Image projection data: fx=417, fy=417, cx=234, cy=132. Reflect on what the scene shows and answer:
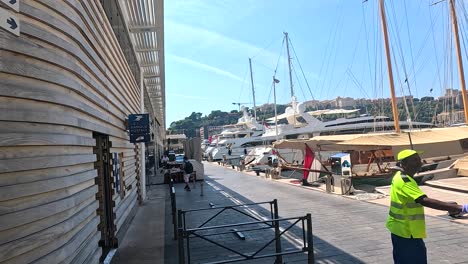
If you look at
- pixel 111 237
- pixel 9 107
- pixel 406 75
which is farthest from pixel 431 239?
pixel 406 75

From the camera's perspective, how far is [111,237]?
850 centimetres

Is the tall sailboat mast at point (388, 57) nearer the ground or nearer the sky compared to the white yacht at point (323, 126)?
nearer the sky

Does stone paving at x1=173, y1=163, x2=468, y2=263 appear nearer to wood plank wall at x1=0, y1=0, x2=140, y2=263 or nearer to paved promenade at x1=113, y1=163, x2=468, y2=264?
paved promenade at x1=113, y1=163, x2=468, y2=264

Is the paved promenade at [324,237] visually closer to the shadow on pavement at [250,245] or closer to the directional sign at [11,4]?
the shadow on pavement at [250,245]

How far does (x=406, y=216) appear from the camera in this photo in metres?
4.28

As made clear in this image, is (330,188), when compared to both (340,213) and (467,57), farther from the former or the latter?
(467,57)

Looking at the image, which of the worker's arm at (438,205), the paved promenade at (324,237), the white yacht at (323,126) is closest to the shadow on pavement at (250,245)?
the paved promenade at (324,237)

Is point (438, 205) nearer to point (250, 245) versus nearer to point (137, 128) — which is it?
point (250, 245)

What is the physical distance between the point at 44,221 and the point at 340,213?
367 inches

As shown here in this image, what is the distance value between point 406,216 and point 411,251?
1.15 ft

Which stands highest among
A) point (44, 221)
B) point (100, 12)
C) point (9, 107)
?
point (100, 12)

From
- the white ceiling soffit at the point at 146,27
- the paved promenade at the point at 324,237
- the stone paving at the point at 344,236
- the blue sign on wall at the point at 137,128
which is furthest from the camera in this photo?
the white ceiling soffit at the point at 146,27

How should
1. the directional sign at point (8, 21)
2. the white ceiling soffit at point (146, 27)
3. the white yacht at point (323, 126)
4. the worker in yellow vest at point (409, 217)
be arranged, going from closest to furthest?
the directional sign at point (8, 21) → the worker in yellow vest at point (409, 217) → the white ceiling soffit at point (146, 27) → the white yacht at point (323, 126)

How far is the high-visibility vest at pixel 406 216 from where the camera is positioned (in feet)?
13.9
